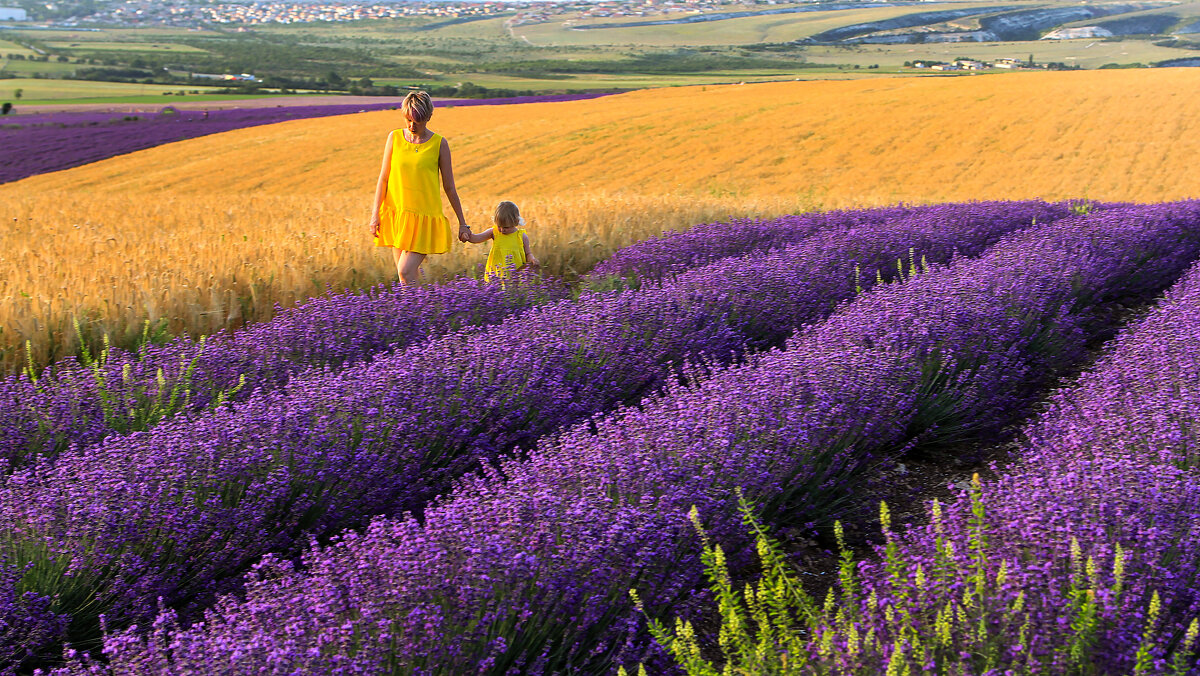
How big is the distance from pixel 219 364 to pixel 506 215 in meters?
2.30

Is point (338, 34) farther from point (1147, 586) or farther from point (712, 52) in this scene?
point (1147, 586)

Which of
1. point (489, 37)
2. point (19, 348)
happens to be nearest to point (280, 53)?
point (489, 37)

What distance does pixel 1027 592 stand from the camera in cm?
164

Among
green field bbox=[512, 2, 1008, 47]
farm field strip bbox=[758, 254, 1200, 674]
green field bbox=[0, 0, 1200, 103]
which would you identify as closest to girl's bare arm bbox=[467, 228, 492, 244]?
farm field strip bbox=[758, 254, 1200, 674]

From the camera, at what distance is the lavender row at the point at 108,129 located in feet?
84.9

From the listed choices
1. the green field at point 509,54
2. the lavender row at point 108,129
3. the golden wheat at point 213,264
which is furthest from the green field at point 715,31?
the golden wheat at point 213,264

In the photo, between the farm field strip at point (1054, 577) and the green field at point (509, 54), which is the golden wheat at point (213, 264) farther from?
the green field at point (509, 54)

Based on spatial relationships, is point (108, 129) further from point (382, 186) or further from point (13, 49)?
point (13, 49)

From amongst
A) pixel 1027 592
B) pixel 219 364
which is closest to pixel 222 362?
pixel 219 364

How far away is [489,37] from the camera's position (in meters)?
97.5

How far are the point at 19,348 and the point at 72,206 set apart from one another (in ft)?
31.1

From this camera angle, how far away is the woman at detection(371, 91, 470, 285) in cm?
512

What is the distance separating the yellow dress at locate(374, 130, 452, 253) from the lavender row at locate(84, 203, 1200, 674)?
2392 mm

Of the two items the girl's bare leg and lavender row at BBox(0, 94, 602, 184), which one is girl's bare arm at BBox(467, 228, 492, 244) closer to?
the girl's bare leg
